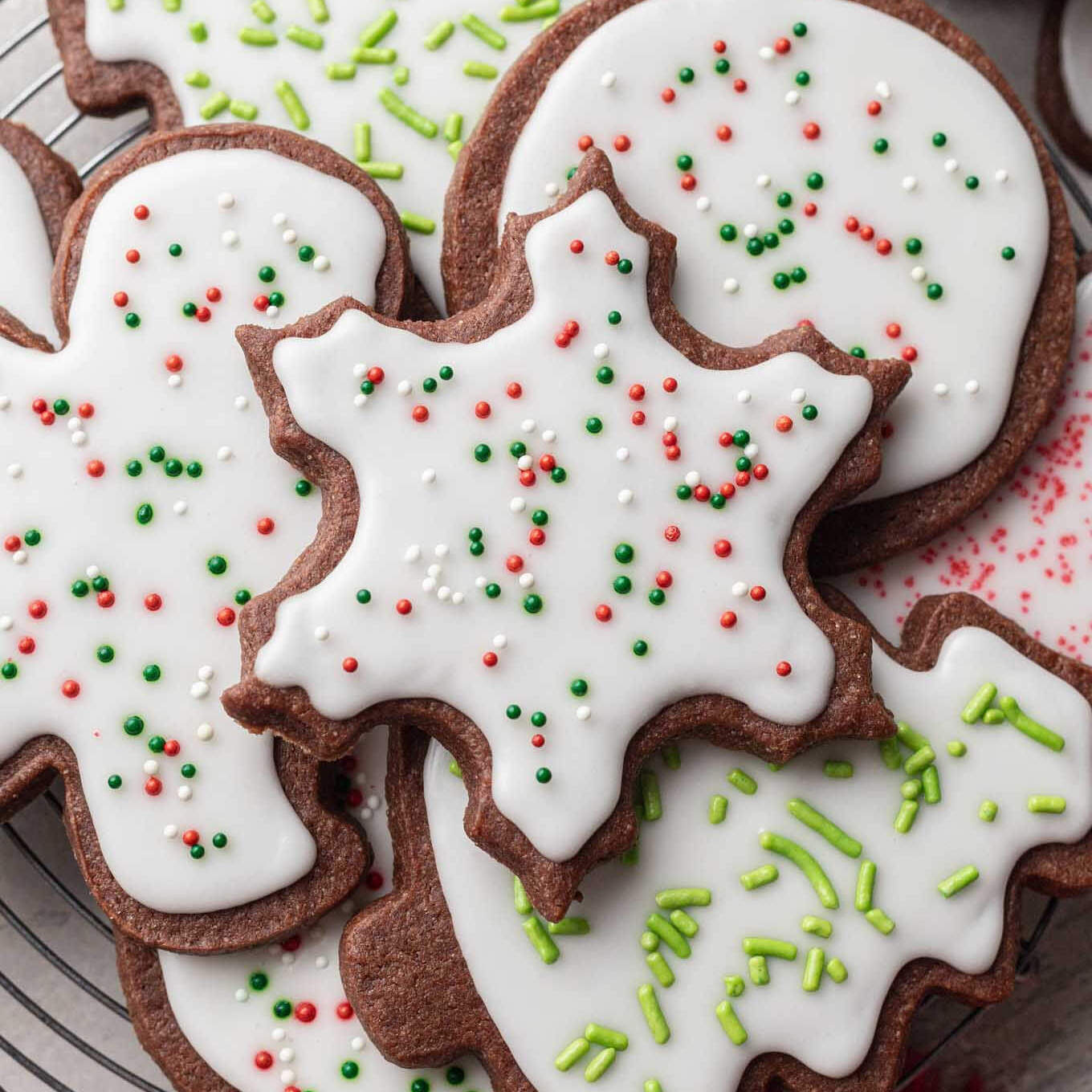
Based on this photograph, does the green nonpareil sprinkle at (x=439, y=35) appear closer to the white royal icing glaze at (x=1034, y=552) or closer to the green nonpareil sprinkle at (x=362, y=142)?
the green nonpareil sprinkle at (x=362, y=142)

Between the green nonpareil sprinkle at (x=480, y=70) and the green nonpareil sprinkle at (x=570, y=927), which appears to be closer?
the green nonpareil sprinkle at (x=570, y=927)

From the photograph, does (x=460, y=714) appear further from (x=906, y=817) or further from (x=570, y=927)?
(x=906, y=817)

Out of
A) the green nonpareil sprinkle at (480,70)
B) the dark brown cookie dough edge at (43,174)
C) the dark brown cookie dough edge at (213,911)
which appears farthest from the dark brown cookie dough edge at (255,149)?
the dark brown cookie dough edge at (213,911)

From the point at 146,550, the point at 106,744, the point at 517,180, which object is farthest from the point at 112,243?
the point at 106,744

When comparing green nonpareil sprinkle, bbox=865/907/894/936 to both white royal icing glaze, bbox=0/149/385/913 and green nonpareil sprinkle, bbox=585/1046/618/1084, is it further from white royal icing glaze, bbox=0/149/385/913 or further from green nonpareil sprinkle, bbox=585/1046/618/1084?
white royal icing glaze, bbox=0/149/385/913

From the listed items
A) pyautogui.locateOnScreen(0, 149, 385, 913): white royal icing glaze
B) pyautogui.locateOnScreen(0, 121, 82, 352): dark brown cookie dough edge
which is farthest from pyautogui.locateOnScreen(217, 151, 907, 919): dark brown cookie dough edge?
pyautogui.locateOnScreen(0, 121, 82, 352): dark brown cookie dough edge

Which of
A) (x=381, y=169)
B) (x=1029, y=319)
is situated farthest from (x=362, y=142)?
(x=1029, y=319)

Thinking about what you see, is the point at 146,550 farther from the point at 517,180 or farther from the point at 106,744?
the point at 517,180
